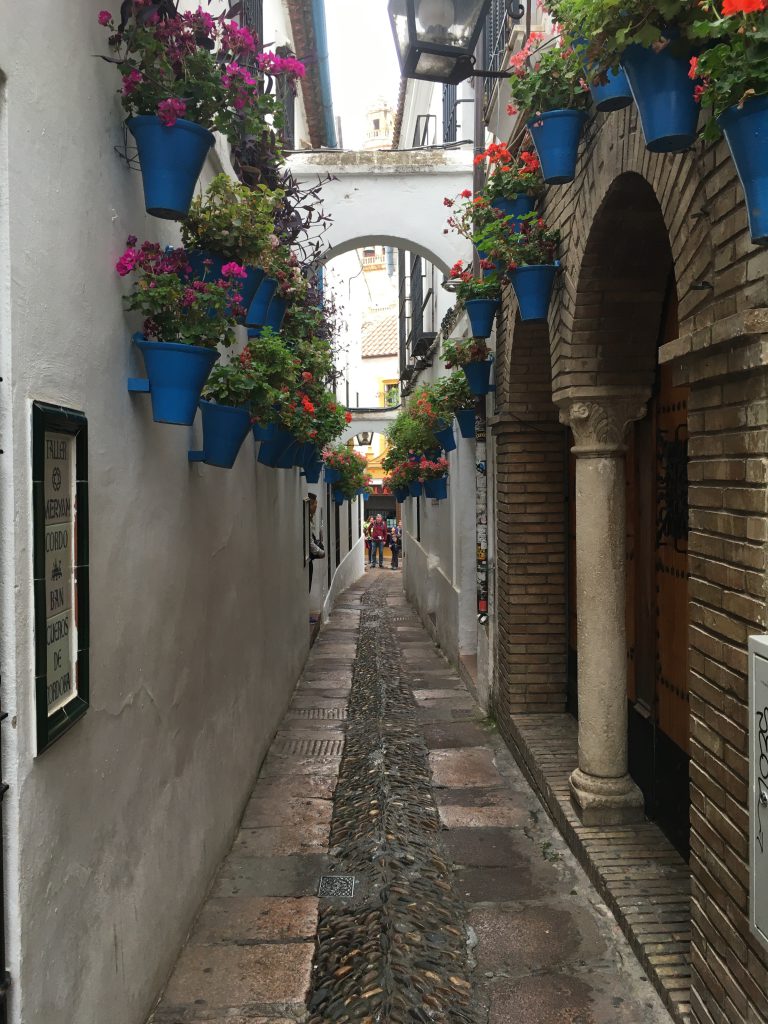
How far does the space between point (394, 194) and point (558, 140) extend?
19.4 ft

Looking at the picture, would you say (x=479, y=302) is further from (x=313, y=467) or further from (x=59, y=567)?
(x=59, y=567)

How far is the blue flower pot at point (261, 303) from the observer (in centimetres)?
494

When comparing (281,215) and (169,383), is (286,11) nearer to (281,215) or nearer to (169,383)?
(281,215)

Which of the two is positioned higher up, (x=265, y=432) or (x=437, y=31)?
(x=437, y=31)

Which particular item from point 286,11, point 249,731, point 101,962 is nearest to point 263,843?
point 249,731

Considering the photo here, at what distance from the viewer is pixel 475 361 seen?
24.1ft

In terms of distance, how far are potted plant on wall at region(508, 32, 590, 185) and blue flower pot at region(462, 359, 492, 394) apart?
126 inches

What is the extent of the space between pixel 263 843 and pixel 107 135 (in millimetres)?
3985

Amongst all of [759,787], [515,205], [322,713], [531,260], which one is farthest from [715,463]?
[322,713]

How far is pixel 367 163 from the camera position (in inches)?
376

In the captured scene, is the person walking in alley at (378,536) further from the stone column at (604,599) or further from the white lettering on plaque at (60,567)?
the white lettering on plaque at (60,567)

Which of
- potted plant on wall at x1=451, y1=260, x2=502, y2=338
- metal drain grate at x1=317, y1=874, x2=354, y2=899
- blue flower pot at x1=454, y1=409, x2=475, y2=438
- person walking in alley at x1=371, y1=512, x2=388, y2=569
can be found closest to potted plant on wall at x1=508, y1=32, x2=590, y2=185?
potted plant on wall at x1=451, y1=260, x2=502, y2=338

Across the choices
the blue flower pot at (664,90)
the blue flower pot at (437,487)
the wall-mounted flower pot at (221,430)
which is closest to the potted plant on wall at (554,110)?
the blue flower pot at (664,90)

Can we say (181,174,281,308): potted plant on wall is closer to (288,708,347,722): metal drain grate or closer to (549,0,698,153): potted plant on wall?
(549,0,698,153): potted plant on wall
